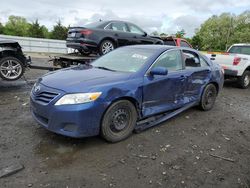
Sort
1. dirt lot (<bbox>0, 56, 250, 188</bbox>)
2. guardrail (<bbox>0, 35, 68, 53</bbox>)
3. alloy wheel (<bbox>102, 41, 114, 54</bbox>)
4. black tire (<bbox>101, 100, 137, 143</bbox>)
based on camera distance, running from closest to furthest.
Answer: dirt lot (<bbox>0, 56, 250, 188</bbox>) → black tire (<bbox>101, 100, 137, 143</bbox>) → alloy wheel (<bbox>102, 41, 114, 54</bbox>) → guardrail (<bbox>0, 35, 68, 53</bbox>)

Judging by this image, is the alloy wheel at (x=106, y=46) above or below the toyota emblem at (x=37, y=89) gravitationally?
above

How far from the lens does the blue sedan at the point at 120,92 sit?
386cm

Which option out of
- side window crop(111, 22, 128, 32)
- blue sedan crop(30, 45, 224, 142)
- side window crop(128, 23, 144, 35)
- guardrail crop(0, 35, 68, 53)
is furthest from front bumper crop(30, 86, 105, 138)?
guardrail crop(0, 35, 68, 53)

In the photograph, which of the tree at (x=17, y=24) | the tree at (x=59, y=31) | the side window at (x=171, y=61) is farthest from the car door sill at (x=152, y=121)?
the tree at (x=17, y=24)

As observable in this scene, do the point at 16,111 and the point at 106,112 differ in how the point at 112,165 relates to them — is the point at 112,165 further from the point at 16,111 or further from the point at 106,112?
the point at 16,111

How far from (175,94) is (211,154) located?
1498mm

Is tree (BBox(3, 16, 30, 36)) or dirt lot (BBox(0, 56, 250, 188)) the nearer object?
dirt lot (BBox(0, 56, 250, 188))

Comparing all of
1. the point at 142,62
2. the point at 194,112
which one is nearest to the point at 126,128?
the point at 142,62

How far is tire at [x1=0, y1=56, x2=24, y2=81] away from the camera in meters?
7.24

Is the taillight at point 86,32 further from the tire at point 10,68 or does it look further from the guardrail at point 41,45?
the guardrail at point 41,45

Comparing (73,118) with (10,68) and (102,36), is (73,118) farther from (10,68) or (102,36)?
(102,36)

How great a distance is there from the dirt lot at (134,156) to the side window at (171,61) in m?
1.15

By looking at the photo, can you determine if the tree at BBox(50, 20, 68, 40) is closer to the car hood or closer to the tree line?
the tree line

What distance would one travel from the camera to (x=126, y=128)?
4.48 metres
